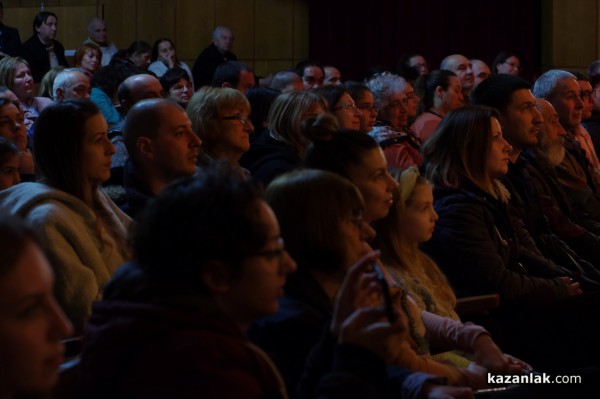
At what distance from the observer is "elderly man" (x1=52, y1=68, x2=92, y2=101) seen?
658 centimetres

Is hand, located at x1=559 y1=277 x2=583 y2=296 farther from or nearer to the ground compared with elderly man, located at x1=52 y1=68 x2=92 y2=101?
nearer to the ground

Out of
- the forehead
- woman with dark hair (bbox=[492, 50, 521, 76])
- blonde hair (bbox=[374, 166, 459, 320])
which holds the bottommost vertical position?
blonde hair (bbox=[374, 166, 459, 320])

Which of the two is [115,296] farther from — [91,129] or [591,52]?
[591,52]

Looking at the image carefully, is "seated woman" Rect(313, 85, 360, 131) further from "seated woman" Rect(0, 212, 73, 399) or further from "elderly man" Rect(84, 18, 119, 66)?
"elderly man" Rect(84, 18, 119, 66)

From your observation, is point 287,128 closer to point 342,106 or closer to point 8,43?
point 342,106

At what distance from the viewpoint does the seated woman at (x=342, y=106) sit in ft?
17.2

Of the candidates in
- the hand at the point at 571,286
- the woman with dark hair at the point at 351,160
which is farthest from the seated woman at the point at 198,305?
the hand at the point at 571,286

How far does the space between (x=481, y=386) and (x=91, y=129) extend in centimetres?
142

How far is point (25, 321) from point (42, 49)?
26.9 feet

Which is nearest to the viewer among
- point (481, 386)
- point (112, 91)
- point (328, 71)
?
point (481, 386)

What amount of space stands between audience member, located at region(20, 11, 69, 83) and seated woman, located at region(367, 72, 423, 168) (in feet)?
12.5

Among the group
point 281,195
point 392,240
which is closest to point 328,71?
point 392,240

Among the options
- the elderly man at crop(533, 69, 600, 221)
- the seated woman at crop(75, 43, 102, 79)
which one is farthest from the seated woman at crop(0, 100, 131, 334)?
the seated woman at crop(75, 43, 102, 79)

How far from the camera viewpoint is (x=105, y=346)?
1.82 meters
